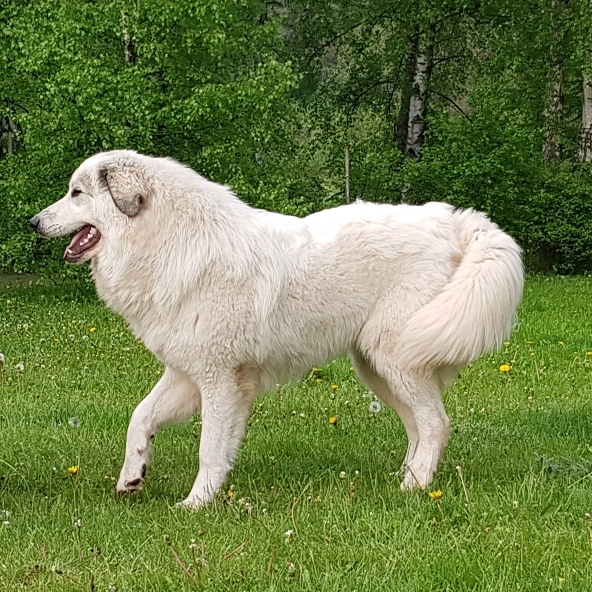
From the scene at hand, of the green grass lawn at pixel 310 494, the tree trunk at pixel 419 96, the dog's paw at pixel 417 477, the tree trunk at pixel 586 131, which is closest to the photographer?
the green grass lawn at pixel 310 494

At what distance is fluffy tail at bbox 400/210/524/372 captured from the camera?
4.63m

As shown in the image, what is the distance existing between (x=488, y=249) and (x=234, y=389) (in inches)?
58.3

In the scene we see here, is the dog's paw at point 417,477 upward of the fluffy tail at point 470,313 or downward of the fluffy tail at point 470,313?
downward

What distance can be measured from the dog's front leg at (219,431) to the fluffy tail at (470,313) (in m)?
0.88

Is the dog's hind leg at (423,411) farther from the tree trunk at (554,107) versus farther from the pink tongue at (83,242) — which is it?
the tree trunk at (554,107)

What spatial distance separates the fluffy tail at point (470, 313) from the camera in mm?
4633

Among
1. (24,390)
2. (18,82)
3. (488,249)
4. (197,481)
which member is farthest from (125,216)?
(18,82)

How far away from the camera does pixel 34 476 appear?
4.99 metres

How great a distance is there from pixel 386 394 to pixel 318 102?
20263 millimetres

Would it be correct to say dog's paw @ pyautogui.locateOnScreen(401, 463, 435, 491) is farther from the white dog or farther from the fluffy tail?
the fluffy tail

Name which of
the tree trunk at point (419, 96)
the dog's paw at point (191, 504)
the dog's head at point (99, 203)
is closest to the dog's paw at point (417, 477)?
the dog's paw at point (191, 504)

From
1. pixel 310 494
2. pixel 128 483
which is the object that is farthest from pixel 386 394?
pixel 128 483

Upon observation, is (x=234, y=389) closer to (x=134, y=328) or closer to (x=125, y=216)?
(x=134, y=328)

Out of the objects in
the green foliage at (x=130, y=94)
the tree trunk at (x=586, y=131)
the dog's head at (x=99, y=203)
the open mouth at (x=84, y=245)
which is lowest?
the tree trunk at (x=586, y=131)
